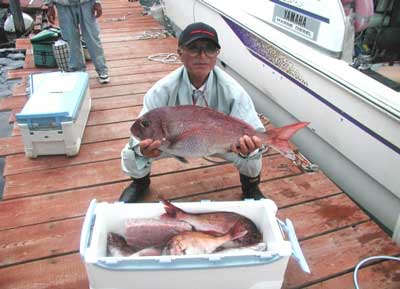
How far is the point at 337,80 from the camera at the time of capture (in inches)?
100

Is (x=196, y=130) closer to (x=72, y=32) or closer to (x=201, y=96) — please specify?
(x=201, y=96)

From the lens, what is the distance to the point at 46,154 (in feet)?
9.37

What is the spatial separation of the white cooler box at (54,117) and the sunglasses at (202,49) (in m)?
1.17

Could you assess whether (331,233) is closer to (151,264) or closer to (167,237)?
(167,237)

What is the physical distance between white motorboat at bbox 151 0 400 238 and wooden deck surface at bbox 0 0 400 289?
193mm

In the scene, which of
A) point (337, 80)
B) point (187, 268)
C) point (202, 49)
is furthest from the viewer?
point (337, 80)

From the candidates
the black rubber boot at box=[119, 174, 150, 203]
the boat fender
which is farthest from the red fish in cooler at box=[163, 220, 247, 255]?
the boat fender

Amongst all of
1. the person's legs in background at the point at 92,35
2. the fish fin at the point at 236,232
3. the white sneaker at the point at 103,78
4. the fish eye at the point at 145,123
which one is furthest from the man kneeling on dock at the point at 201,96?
the white sneaker at the point at 103,78

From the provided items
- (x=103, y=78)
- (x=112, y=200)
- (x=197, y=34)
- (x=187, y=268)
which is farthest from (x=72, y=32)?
(x=187, y=268)

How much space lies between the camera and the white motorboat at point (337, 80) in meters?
2.31

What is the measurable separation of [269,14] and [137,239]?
2.50 m

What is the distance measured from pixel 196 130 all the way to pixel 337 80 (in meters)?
1.27

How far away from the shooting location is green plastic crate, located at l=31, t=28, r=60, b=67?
14.2 ft

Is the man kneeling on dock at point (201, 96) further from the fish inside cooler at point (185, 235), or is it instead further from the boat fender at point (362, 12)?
the boat fender at point (362, 12)
